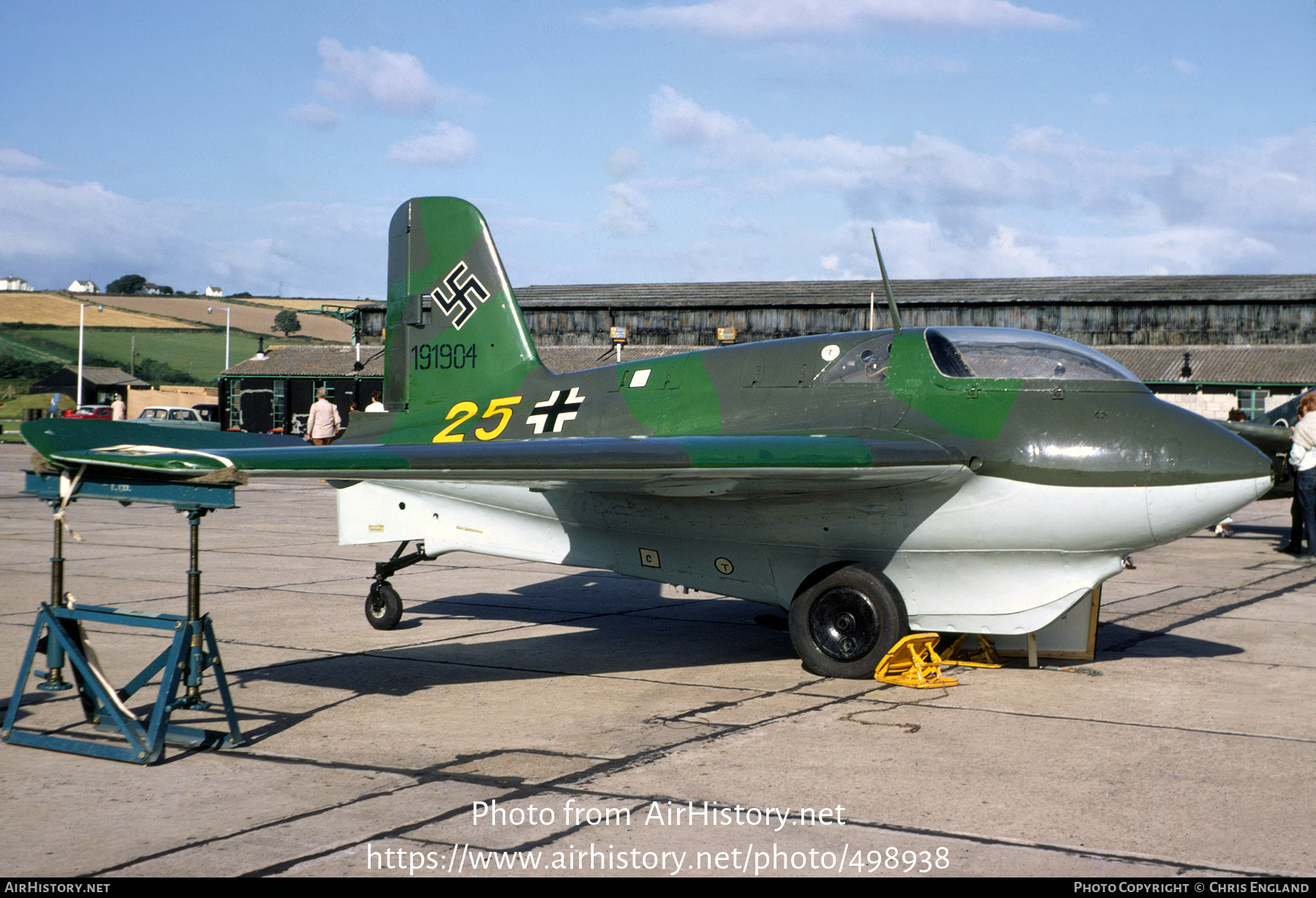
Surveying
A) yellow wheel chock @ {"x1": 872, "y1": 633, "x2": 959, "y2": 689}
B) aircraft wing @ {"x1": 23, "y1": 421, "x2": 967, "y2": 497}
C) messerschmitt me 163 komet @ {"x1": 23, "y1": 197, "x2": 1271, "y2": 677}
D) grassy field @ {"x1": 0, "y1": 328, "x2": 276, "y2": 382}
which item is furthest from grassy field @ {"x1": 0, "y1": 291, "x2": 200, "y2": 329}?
yellow wheel chock @ {"x1": 872, "y1": 633, "x2": 959, "y2": 689}

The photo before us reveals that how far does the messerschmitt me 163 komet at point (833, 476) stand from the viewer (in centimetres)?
685

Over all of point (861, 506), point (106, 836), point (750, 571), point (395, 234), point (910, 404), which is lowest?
point (106, 836)

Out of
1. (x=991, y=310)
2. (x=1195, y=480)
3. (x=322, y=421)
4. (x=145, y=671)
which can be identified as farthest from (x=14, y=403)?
(x=1195, y=480)

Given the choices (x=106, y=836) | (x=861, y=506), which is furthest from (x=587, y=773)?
(x=861, y=506)

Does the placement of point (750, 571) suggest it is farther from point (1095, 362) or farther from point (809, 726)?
point (1095, 362)

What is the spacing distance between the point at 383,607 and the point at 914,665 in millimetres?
4540

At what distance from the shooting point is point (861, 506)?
788 centimetres

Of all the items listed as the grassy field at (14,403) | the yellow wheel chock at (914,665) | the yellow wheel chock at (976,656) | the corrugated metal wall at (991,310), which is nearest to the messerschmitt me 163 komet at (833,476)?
the yellow wheel chock at (914,665)

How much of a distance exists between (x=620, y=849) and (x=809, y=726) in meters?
2.32

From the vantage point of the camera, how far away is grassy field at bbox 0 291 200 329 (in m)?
120

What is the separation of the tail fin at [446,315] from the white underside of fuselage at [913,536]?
6.16 feet

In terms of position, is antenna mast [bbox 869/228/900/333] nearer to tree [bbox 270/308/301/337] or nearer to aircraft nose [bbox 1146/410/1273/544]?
aircraft nose [bbox 1146/410/1273/544]

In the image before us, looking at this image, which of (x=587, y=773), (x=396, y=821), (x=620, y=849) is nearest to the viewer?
(x=620, y=849)

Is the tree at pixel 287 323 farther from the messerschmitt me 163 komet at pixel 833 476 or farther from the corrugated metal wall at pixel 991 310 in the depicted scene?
the messerschmitt me 163 komet at pixel 833 476
